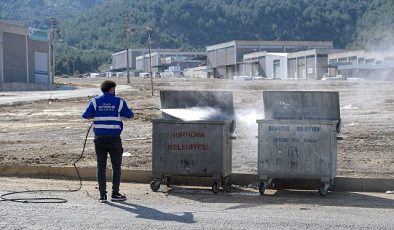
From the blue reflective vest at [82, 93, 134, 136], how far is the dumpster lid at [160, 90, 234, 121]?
1611mm

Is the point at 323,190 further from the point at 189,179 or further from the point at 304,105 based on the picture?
the point at 189,179

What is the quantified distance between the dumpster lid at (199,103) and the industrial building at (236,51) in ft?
331

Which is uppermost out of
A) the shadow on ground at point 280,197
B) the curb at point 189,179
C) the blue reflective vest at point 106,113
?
the blue reflective vest at point 106,113

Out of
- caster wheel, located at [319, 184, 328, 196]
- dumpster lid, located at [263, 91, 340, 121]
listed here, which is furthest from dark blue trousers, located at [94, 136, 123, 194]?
caster wheel, located at [319, 184, 328, 196]

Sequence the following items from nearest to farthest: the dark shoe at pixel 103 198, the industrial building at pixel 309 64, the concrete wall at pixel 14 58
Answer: the dark shoe at pixel 103 198 < the concrete wall at pixel 14 58 < the industrial building at pixel 309 64

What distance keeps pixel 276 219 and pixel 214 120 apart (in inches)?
117

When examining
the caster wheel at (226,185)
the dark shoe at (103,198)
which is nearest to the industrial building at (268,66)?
the caster wheel at (226,185)

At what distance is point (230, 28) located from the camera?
197m

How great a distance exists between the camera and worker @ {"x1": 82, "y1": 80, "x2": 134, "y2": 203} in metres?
10.5

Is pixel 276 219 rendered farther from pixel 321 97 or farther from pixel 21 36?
pixel 21 36

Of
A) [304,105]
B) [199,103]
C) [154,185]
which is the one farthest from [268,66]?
[154,185]

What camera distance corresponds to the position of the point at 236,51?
122 metres

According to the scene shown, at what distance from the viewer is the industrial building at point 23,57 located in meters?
73.8

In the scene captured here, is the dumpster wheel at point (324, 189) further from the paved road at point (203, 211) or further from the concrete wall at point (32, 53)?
the concrete wall at point (32, 53)
